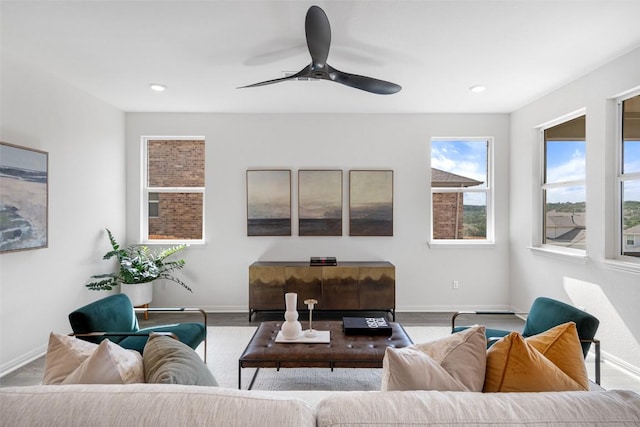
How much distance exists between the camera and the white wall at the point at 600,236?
2699mm

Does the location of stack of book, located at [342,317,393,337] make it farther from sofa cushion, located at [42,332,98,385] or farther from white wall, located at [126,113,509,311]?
white wall, located at [126,113,509,311]

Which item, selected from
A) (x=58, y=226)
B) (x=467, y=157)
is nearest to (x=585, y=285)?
(x=467, y=157)

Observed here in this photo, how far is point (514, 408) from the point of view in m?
0.88

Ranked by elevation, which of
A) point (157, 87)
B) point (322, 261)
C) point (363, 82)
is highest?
point (157, 87)

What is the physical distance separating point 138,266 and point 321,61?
3.21 m

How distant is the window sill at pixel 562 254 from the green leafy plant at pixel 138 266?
4269mm

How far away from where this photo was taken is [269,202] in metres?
4.41

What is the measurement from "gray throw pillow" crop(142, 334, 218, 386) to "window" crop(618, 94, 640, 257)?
11.2ft

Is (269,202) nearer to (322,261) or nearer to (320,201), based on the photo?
(320,201)

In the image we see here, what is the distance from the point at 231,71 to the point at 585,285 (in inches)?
152

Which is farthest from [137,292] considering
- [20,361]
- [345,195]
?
[345,195]

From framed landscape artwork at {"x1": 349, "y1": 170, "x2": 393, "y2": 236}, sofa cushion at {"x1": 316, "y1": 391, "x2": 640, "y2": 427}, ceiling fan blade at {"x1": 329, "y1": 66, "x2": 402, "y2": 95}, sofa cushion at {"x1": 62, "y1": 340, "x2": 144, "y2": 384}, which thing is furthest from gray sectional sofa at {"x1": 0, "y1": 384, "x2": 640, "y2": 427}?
framed landscape artwork at {"x1": 349, "y1": 170, "x2": 393, "y2": 236}

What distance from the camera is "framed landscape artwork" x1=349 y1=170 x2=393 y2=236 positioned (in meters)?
4.39

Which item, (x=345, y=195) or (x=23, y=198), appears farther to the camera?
(x=345, y=195)
